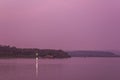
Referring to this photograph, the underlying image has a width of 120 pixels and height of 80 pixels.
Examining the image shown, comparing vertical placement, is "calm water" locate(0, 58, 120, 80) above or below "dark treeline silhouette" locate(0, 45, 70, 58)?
below

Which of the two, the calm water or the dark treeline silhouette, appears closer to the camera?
the calm water

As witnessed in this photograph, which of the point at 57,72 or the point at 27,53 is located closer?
the point at 57,72

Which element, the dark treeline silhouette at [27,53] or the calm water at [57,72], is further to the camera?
the dark treeline silhouette at [27,53]

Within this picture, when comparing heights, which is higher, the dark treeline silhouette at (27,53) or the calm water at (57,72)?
the dark treeline silhouette at (27,53)

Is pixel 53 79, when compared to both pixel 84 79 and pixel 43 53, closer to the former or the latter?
pixel 84 79

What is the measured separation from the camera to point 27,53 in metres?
155

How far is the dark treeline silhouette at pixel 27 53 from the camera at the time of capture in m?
147

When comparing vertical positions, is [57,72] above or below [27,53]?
below

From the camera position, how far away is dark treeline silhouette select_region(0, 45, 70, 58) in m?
147

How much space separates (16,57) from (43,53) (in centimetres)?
1502

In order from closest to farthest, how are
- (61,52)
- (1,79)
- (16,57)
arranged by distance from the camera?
(1,79) → (16,57) → (61,52)

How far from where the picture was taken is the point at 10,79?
47500 millimetres

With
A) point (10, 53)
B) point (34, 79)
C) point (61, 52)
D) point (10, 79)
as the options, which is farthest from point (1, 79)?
point (61, 52)

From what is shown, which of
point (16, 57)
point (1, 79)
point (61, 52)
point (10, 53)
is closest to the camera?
point (1, 79)
